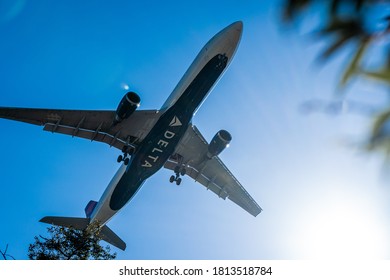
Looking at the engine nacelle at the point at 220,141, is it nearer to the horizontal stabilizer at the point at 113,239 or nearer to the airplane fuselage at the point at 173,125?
the airplane fuselage at the point at 173,125

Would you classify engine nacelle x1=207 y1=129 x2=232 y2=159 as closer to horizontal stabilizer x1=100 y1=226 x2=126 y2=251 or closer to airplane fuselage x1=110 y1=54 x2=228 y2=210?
airplane fuselage x1=110 y1=54 x2=228 y2=210

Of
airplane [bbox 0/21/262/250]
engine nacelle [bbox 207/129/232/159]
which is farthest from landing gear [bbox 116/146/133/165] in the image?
engine nacelle [bbox 207/129/232/159]

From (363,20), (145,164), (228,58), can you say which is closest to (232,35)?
(228,58)

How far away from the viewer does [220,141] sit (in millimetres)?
27438

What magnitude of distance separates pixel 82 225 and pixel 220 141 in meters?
13.1

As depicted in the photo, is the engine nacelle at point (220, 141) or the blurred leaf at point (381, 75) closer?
the blurred leaf at point (381, 75)

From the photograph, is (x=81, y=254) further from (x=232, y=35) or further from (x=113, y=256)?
(x=232, y=35)

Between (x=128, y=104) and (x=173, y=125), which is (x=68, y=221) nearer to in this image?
(x=128, y=104)

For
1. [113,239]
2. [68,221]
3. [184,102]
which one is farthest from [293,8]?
[113,239]

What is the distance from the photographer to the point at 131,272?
9.29 meters

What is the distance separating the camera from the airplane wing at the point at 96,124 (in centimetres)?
2478

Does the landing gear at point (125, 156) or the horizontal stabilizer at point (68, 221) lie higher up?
the landing gear at point (125, 156)

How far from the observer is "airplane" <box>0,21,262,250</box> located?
24109 mm

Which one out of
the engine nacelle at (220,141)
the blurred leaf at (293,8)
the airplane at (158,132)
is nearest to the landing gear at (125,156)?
the airplane at (158,132)
